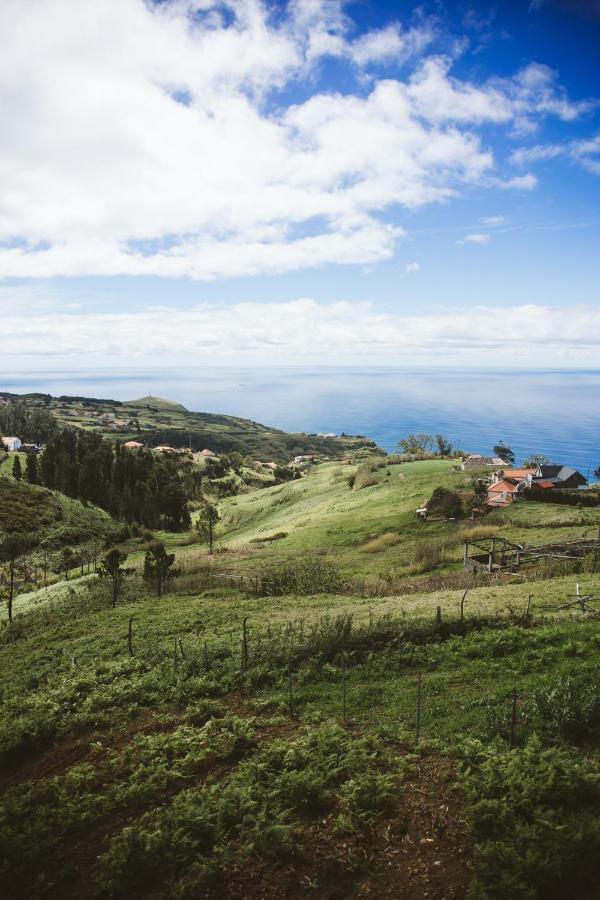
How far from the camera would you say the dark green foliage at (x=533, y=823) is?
6391 millimetres

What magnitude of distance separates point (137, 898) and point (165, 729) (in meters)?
5.53

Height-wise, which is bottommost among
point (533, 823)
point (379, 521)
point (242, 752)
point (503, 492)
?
point (379, 521)

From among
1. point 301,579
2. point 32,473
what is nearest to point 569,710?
point 301,579

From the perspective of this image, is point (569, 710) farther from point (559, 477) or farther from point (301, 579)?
point (559, 477)

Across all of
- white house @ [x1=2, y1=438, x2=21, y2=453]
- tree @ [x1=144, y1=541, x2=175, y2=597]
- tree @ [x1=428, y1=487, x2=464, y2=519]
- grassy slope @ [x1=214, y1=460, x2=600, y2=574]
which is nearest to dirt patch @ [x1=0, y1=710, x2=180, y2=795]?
tree @ [x1=144, y1=541, x2=175, y2=597]

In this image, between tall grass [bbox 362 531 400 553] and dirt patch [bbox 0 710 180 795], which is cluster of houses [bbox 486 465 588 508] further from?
dirt patch [bbox 0 710 180 795]

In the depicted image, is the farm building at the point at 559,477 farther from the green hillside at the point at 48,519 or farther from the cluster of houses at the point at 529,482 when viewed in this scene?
the green hillside at the point at 48,519

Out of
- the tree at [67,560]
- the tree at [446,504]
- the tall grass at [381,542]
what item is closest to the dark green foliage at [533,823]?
the tall grass at [381,542]

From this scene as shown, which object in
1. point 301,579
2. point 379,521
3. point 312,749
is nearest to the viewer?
point 312,749

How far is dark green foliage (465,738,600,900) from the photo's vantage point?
6.39 meters

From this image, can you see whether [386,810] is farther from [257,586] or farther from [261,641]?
[257,586]

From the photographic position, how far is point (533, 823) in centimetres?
741

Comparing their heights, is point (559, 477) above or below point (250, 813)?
above

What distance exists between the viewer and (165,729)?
12.6m
